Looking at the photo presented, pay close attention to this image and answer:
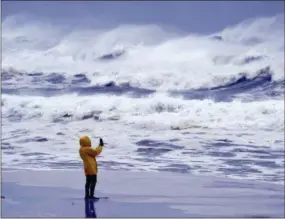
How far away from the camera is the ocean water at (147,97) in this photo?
23.3ft

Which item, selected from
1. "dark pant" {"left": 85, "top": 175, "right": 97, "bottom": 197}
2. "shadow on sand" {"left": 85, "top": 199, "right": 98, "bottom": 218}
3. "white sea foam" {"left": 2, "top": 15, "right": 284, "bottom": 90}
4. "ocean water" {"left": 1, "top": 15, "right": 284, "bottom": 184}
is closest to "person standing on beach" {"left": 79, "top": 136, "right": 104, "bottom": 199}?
"dark pant" {"left": 85, "top": 175, "right": 97, "bottom": 197}

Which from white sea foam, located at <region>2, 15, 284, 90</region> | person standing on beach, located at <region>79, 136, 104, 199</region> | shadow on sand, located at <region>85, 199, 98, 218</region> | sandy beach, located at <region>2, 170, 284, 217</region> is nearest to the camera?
shadow on sand, located at <region>85, 199, 98, 218</region>

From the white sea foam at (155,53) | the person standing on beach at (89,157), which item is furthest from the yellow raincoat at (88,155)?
the white sea foam at (155,53)

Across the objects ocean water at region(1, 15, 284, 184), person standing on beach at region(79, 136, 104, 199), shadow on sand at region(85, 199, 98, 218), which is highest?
ocean water at region(1, 15, 284, 184)

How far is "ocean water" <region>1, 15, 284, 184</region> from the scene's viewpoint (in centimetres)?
710

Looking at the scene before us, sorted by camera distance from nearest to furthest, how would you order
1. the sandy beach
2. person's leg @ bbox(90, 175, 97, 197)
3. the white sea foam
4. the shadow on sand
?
the shadow on sand
the sandy beach
person's leg @ bbox(90, 175, 97, 197)
the white sea foam

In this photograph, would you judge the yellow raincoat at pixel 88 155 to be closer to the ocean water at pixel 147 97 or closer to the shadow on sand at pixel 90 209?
the shadow on sand at pixel 90 209

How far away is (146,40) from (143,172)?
4.86 m

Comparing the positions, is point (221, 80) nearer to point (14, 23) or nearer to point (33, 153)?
point (14, 23)

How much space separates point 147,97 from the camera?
10734 millimetres

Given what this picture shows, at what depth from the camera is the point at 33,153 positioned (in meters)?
7.04

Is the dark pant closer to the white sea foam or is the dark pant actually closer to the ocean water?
the ocean water

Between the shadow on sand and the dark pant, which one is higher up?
the dark pant

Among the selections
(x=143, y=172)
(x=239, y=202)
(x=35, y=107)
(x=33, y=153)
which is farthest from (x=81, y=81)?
(x=239, y=202)
